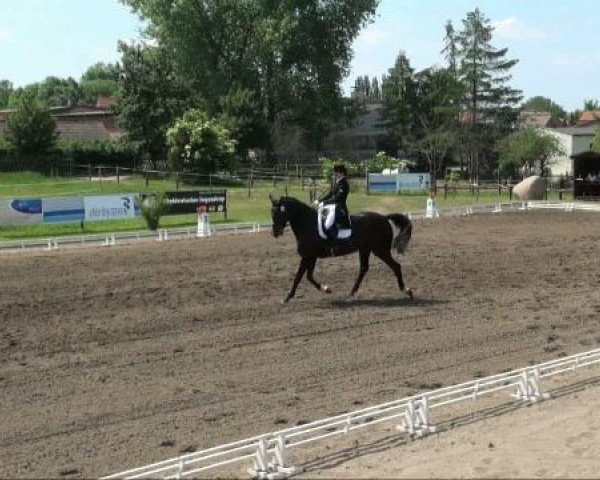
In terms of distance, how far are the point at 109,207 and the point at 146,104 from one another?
32840 mm

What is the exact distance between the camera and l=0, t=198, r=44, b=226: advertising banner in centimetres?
3341

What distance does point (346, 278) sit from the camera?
70.0ft

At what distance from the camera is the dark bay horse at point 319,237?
17.7 meters

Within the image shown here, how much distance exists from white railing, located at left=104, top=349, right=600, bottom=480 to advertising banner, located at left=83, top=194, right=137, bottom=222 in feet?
81.7

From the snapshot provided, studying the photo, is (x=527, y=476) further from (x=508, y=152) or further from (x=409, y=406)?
Result: (x=508, y=152)

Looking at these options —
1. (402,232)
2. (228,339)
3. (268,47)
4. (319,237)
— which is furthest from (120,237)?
(268,47)

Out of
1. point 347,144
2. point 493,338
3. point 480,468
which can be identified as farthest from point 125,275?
point 347,144

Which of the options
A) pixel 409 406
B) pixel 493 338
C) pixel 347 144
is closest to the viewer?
pixel 409 406

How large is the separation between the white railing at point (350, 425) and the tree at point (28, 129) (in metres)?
54.7

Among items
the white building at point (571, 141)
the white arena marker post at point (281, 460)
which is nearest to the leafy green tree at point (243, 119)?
the white building at point (571, 141)

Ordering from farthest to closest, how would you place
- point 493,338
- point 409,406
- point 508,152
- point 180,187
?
point 508,152 < point 180,187 < point 493,338 < point 409,406

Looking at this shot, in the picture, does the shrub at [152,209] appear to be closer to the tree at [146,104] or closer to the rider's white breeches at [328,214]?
the rider's white breeches at [328,214]

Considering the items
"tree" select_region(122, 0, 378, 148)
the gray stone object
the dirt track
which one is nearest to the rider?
the dirt track

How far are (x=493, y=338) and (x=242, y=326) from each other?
159 inches
